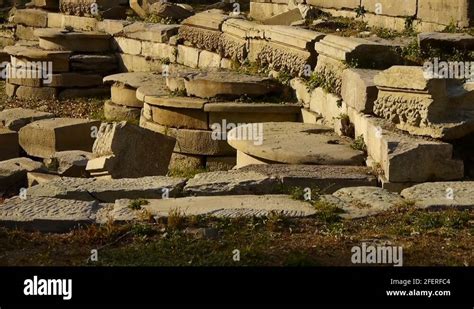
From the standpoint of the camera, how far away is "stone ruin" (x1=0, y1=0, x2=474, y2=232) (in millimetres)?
8500

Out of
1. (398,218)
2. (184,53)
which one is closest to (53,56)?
(184,53)

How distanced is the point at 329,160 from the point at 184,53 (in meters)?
7.44

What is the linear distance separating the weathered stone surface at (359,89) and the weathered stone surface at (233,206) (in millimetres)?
2214

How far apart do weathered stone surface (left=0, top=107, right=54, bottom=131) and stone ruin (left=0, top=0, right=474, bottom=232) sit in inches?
1.7

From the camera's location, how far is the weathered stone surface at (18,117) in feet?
47.3

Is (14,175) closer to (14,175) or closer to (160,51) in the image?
(14,175)

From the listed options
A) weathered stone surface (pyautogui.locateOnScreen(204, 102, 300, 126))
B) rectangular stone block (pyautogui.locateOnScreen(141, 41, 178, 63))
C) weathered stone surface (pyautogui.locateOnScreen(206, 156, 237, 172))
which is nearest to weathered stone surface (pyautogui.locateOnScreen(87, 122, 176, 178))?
weathered stone surface (pyautogui.locateOnScreen(206, 156, 237, 172))

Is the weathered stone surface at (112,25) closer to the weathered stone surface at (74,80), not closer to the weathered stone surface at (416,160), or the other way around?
the weathered stone surface at (74,80)

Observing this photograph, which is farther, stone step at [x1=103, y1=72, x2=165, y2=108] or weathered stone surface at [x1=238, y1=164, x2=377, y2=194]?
stone step at [x1=103, y1=72, x2=165, y2=108]

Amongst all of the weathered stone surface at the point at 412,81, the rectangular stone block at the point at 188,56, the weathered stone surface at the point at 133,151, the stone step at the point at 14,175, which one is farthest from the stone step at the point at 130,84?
the weathered stone surface at the point at 412,81

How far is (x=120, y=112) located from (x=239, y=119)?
124 inches

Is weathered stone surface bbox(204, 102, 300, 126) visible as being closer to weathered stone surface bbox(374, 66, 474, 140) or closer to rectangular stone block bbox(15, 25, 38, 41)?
weathered stone surface bbox(374, 66, 474, 140)

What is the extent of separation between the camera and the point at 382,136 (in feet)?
30.5

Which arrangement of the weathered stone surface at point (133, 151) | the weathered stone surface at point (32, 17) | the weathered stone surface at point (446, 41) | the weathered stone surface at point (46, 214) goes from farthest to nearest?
the weathered stone surface at point (32, 17) < the weathered stone surface at point (133, 151) < the weathered stone surface at point (446, 41) < the weathered stone surface at point (46, 214)
